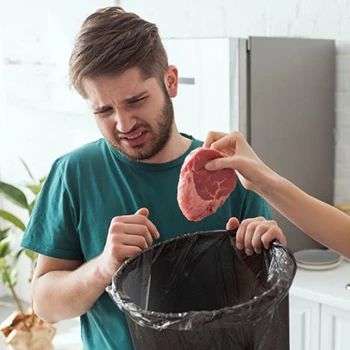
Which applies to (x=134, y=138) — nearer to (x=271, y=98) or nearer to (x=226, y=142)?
(x=226, y=142)

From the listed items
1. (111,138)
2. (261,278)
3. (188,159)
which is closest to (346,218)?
(261,278)

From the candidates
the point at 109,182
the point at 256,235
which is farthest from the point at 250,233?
the point at 109,182

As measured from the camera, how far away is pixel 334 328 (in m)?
2.14

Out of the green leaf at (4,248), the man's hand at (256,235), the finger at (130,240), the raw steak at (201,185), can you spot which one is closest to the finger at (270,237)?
the man's hand at (256,235)

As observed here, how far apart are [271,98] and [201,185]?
1.35 meters

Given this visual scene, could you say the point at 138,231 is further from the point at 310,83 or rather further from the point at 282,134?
the point at 310,83

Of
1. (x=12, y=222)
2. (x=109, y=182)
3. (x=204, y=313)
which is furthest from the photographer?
(x=12, y=222)

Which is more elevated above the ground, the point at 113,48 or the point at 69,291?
the point at 113,48

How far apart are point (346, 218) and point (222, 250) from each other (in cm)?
26

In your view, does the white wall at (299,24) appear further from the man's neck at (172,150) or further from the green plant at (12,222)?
the man's neck at (172,150)

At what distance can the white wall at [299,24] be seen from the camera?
2.52 m

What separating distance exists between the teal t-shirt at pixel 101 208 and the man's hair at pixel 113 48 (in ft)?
0.54

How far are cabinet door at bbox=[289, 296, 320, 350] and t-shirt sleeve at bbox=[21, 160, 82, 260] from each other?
1.23 metres

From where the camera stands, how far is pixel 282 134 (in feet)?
7.91
